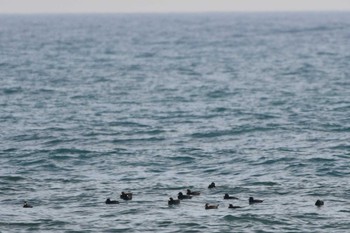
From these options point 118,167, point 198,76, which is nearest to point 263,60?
point 198,76

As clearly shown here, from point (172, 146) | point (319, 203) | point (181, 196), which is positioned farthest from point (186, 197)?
point (172, 146)

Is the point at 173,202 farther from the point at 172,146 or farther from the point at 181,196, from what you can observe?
the point at 172,146

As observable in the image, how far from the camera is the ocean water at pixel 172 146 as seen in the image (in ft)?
128

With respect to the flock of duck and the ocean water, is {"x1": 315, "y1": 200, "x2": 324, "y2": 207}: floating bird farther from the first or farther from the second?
the ocean water

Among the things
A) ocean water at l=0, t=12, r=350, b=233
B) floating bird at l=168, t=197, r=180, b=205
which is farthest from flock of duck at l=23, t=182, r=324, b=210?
ocean water at l=0, t=12, r=350, b=233

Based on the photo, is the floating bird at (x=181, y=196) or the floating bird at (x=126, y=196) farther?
the floating bird at (x=126, y=196)

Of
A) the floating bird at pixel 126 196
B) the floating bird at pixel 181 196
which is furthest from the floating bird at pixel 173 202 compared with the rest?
the floating bird at pixel 126 196

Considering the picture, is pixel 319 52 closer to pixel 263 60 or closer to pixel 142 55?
pixel 263 60

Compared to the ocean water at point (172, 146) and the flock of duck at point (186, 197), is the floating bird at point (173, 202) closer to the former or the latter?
the flock of duck at point (186, 197)

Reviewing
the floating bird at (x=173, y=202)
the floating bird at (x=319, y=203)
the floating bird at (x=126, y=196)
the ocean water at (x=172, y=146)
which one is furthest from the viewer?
the floating bird at (x=126, y=196)

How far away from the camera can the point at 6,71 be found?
100375 mm

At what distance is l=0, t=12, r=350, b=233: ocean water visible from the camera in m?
39.2

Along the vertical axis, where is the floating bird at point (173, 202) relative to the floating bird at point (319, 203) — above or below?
below

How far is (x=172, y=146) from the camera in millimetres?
55062
